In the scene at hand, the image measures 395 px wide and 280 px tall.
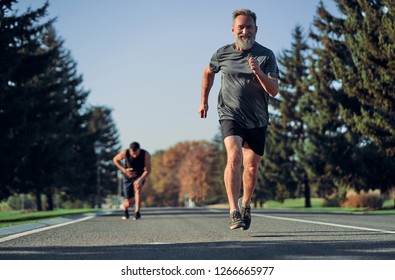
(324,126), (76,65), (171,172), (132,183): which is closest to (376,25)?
(324,126)

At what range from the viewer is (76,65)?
166 ft

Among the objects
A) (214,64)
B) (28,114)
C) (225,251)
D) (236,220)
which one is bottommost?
(225,251)

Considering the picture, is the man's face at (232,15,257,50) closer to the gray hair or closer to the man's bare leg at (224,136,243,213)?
the gray hair

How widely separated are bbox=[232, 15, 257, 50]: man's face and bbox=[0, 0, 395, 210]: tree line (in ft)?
48.2

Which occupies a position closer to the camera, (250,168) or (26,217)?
(250,168)

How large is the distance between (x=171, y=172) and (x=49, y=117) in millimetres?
79364

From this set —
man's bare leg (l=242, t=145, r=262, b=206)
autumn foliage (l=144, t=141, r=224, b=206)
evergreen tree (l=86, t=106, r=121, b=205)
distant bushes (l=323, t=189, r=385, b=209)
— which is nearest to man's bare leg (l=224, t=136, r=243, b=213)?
man's bare leg (l=242, t=145, r=262, b=206)

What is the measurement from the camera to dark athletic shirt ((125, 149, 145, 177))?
13945 mm

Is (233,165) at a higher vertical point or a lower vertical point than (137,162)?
lower

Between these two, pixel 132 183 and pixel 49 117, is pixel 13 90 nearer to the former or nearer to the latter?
pixel 49 117

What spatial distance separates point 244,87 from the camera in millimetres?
6957

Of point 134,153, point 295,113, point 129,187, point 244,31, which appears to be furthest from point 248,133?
point 295,113

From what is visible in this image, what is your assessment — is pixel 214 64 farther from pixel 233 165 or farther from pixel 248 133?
pixel 233 165

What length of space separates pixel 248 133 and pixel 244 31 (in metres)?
1.22
